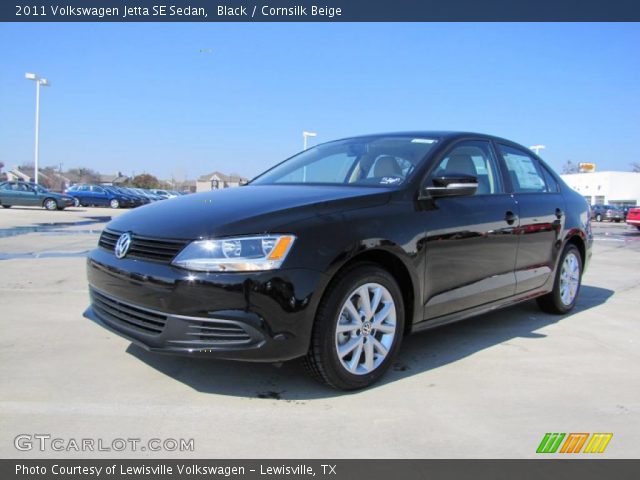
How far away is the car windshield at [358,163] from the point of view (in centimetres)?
368

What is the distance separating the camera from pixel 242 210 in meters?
2.98

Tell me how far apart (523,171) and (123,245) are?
343cm

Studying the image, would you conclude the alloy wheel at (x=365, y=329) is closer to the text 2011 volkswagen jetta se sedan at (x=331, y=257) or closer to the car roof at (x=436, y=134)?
the text 2011 volkswagen jetta se sedan at (x=331, y=257)

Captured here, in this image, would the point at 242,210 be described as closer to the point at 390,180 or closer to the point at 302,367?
the point at 302,367

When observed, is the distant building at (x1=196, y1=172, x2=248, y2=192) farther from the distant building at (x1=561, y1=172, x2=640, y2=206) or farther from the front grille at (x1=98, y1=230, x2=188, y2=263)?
the distant building at (x1=561, y1=172, x2=640, y2=206)

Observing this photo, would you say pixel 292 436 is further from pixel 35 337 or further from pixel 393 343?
pixel 35 337

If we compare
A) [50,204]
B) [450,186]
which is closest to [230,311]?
[450,186]

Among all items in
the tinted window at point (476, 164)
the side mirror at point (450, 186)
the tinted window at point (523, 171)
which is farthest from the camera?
the tinted window at point (523, 171)

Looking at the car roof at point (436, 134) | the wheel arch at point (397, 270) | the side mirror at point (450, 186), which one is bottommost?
the wheel arch at point (397, 270)

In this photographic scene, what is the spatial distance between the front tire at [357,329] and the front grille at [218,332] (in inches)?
16.0

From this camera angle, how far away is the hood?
279 centimetres

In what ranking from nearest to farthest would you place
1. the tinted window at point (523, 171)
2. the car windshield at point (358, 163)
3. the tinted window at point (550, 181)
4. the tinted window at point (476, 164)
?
→ the car windshield at point (358, 163) → the tinted window at point (476, 164) → the tinted window at point (523, 171) → the tinted window at point (550, 181)

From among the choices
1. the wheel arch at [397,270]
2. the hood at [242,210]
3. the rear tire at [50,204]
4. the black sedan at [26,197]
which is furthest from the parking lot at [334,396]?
the black sedan at [26,197]
